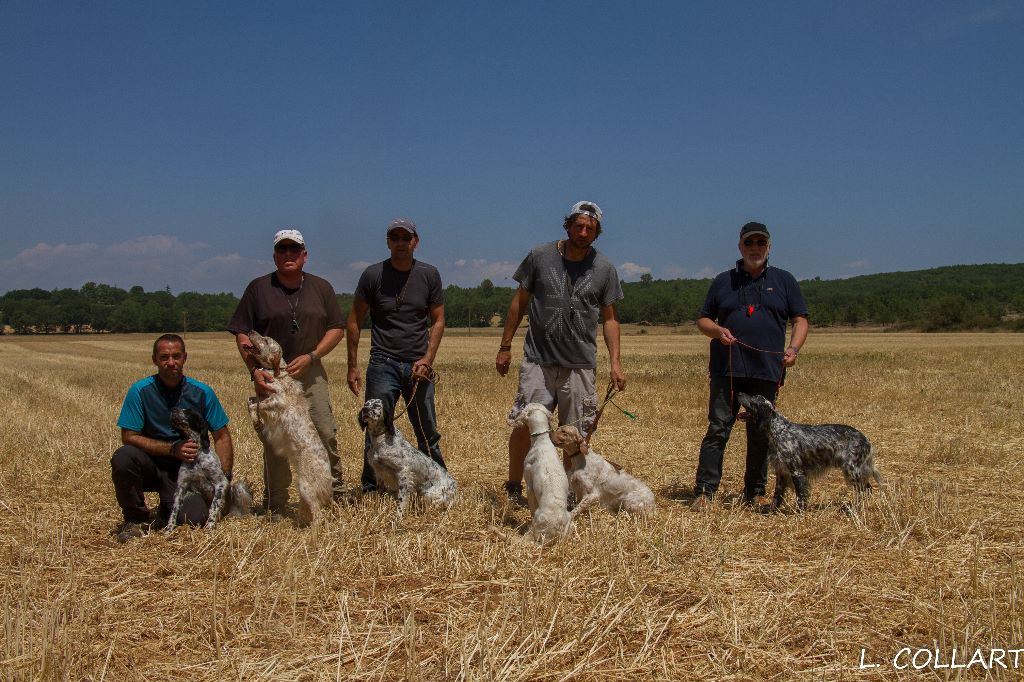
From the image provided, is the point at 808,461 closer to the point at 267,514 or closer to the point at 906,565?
the point at 906,565

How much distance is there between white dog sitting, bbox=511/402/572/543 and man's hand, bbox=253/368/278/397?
84.5 inches

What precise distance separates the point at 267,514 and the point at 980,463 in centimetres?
792

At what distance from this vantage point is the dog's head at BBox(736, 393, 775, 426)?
20.8 ft

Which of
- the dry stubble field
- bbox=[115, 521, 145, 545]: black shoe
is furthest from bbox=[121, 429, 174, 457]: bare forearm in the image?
the dry stubble field

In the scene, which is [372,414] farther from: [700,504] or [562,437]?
[700,504]

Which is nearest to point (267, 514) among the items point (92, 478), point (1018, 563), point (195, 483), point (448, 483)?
point (195, 483)

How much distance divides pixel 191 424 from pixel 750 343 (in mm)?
4995

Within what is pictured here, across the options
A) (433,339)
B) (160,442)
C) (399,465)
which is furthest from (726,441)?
(160,442)

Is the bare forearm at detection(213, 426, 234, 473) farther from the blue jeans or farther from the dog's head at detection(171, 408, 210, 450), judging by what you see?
the blue jeans

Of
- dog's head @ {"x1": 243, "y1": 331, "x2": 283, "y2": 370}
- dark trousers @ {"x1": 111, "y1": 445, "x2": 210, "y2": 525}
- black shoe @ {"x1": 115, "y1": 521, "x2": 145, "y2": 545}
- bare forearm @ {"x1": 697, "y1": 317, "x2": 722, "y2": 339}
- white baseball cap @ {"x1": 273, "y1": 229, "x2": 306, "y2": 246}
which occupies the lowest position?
black shoe @ {"x1": 115, "y1": 521, "x2": 145, "y2": 545}

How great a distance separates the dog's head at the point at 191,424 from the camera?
5.81 meters

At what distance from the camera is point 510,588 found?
14.2 feet

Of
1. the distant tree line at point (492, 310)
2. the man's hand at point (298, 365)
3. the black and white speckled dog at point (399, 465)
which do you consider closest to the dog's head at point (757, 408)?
the black and white speckled dog at point (399, 465)

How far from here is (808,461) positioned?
6.28 m
